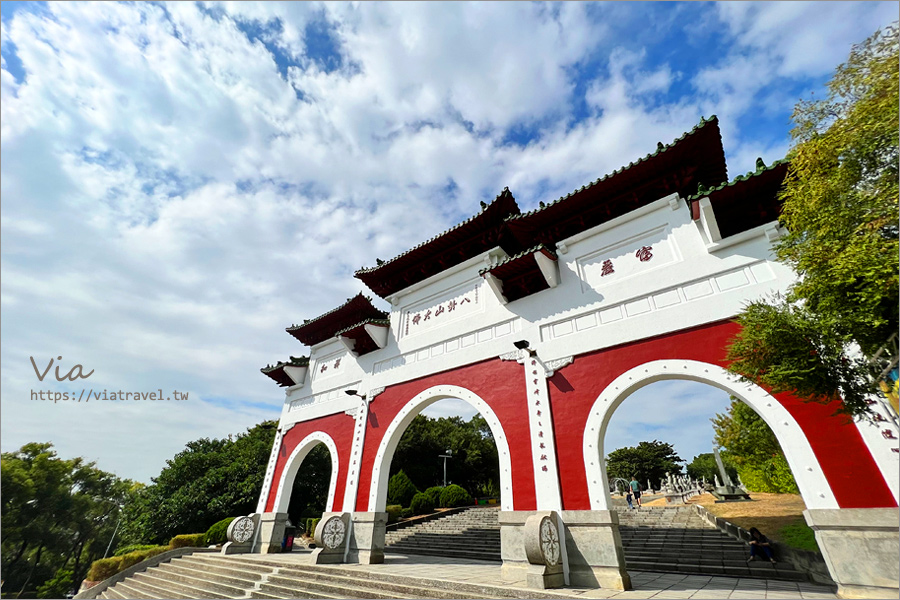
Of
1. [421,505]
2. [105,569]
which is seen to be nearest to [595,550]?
[105,569]

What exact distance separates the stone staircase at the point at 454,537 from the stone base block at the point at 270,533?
11.8 feet

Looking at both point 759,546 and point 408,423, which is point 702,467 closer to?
point 759,546

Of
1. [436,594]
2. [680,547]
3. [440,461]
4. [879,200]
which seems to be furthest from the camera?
[440,461]

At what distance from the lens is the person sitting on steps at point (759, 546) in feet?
24.8

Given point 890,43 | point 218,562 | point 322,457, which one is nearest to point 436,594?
point 218,562

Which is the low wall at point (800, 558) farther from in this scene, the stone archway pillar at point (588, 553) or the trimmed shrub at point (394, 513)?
the trimmed shrub at point (394, 513)

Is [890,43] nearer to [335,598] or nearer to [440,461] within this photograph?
[335,598]

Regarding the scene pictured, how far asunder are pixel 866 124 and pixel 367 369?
11668 mm

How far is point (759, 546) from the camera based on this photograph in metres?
7.68

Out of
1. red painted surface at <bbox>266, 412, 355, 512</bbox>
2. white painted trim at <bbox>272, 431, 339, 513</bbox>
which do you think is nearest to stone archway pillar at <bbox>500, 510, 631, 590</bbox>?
red painted surface at <bbox>266, 412, 355, 512</bbox>

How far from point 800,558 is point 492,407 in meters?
6.13

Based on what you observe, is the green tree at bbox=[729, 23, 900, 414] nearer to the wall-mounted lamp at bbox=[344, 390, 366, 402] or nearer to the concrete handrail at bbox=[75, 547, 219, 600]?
the wall-mounted lamp at bbox=[344, 390, 366, 402]

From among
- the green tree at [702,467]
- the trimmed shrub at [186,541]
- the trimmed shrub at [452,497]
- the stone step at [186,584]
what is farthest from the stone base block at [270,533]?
the green tree at [702,467]

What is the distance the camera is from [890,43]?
412cm
